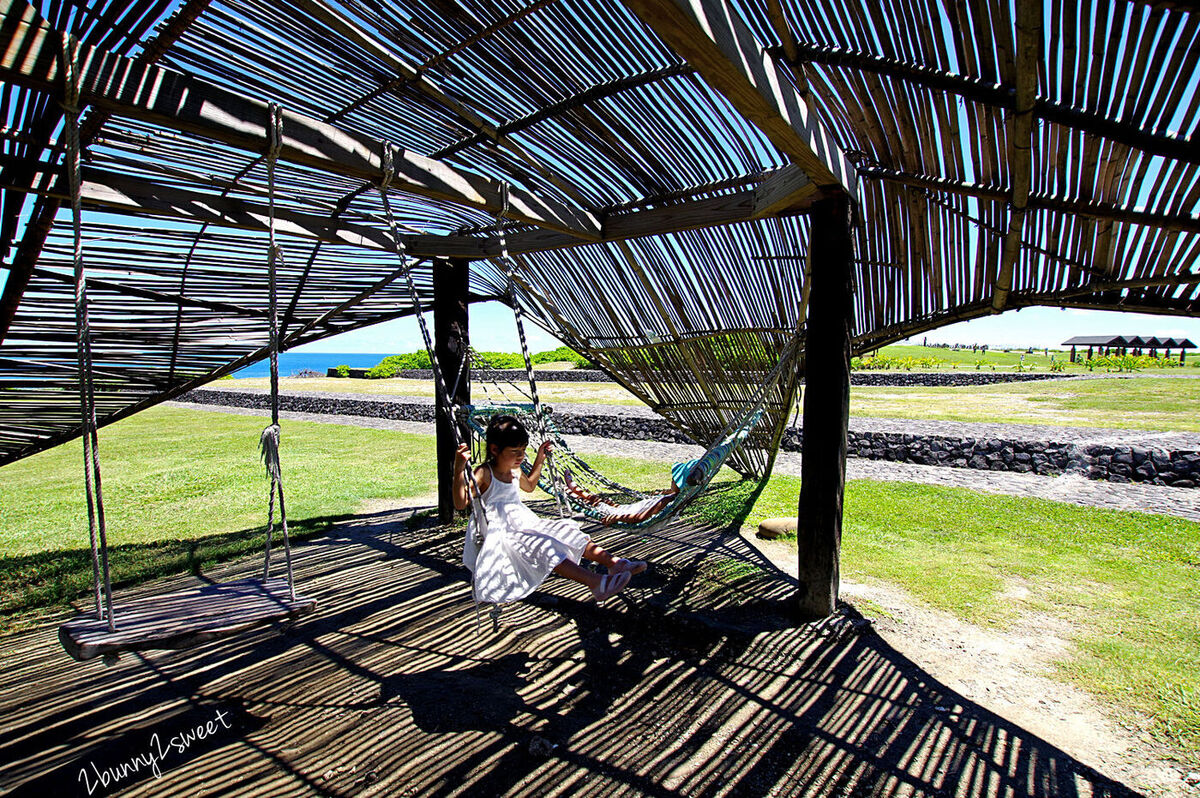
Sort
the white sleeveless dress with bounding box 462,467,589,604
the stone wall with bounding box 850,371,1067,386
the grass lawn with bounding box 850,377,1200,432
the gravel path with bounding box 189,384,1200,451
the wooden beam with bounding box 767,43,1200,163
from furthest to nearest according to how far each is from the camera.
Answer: the stone wall with bounding box 850,371,1067,386
the grass lawn with bounding box 850,377,1200,432
the gravel path with bounding box 189,384,1200,451
the white sleeveless dress with bounding box 462,467,589,604
the wooden beam with bounding box 767,43,1200,163

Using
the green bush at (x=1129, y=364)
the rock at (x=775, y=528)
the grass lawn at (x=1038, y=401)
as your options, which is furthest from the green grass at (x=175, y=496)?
the green bush at (x=1129, y=364)

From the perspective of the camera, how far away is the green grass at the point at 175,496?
4.39 metres

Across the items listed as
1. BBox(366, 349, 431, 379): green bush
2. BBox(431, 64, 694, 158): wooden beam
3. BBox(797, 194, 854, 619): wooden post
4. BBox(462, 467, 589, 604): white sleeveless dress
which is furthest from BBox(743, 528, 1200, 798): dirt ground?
BBox(366, 349, 431, 379): green bush

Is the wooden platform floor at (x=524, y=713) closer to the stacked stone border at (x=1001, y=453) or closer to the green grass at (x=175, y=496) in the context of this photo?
the green grass at (x=175, y=496)

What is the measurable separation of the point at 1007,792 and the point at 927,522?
3388 mm

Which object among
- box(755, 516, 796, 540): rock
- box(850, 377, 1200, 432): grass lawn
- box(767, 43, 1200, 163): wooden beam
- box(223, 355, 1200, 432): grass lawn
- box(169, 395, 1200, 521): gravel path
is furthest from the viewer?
box(223, 355, 1200, 432): grass lawn

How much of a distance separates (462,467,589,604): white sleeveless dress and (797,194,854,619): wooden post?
3.76ft

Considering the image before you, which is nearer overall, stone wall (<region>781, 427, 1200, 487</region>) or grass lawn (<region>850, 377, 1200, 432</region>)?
stone wall (<region>781, 427, 1200, 487</region>)

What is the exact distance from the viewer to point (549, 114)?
10.4ft

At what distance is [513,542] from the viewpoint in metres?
2.80

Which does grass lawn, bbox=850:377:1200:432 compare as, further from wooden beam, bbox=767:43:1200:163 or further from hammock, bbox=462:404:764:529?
wooden beam, bbox=767:43:1200:163

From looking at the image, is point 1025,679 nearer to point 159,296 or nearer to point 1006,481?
point 1006,481

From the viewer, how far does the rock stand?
187 inches

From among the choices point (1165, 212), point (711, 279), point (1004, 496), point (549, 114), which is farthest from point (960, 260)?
point (1004, 496)
